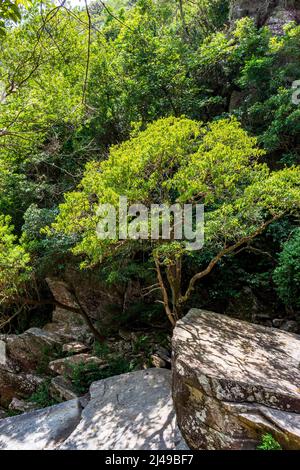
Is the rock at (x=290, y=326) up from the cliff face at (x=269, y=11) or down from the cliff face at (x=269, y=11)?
down

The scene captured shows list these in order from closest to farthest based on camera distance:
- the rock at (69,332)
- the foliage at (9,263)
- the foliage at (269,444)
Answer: the foliage at (269,444) < the foliage at (9,263) < the rock at (69,332)

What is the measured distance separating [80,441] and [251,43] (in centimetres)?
1118

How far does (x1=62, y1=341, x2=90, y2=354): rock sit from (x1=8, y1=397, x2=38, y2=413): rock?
4.21 ft

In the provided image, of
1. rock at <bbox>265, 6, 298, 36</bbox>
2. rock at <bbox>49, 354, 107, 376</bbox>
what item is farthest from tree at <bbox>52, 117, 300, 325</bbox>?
rock at <bbox>265, 6, 298, 36</bbox>

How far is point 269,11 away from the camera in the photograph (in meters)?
11.5

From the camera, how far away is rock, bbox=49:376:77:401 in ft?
20.3

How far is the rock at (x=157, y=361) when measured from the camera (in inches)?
237

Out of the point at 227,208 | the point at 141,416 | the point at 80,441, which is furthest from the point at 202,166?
the point at 80,441

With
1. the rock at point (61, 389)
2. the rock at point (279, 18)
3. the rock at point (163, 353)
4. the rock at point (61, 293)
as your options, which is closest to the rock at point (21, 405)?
the rock at point (61, 389)

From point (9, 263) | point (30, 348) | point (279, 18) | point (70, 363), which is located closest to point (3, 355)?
point (30, 348)

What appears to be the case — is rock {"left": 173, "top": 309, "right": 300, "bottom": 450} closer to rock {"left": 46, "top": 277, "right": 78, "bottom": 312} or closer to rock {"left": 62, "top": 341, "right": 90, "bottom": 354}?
rock {"left": 62, "top": 341, "right": 90, "bottom": 354}

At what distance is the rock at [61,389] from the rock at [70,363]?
0.63 ft

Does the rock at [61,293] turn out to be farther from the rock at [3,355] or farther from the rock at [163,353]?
the rock at [163,353]

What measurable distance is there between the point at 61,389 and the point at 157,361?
81.6 inches
